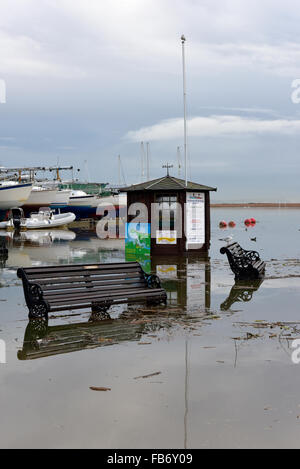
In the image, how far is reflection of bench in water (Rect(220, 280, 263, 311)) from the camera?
10738 millimetres

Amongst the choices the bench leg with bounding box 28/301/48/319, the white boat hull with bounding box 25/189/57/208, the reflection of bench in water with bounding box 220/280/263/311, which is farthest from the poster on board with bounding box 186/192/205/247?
the white boat hull with bounding box 25/189/57/208

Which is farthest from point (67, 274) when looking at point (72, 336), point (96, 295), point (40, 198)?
point (40, 198)

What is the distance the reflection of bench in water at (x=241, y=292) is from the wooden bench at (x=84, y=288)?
1.42 metres

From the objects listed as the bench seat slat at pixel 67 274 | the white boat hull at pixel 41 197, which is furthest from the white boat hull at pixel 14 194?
the bench seat slat at pixel 67 274

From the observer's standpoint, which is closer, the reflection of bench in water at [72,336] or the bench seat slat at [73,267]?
the reflection of bench in water at [72,336]

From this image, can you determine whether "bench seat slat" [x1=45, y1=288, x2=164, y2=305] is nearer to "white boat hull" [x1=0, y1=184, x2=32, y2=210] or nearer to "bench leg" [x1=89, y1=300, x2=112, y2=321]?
"bench leg" [x1=89, y1=300, x2=112, y2=321]

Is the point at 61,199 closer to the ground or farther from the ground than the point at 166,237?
farther from the ground

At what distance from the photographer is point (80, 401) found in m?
5.22

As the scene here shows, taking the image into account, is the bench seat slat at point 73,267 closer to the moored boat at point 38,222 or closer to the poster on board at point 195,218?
the poster on board at point 195,218

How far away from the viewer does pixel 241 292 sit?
1217 centimetres

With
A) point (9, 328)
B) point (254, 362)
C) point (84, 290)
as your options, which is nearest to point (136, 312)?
point (84, 290)

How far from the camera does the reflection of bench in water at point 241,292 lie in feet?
35.2

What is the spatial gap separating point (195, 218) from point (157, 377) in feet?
47.5

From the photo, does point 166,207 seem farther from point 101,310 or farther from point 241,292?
point 101,310
